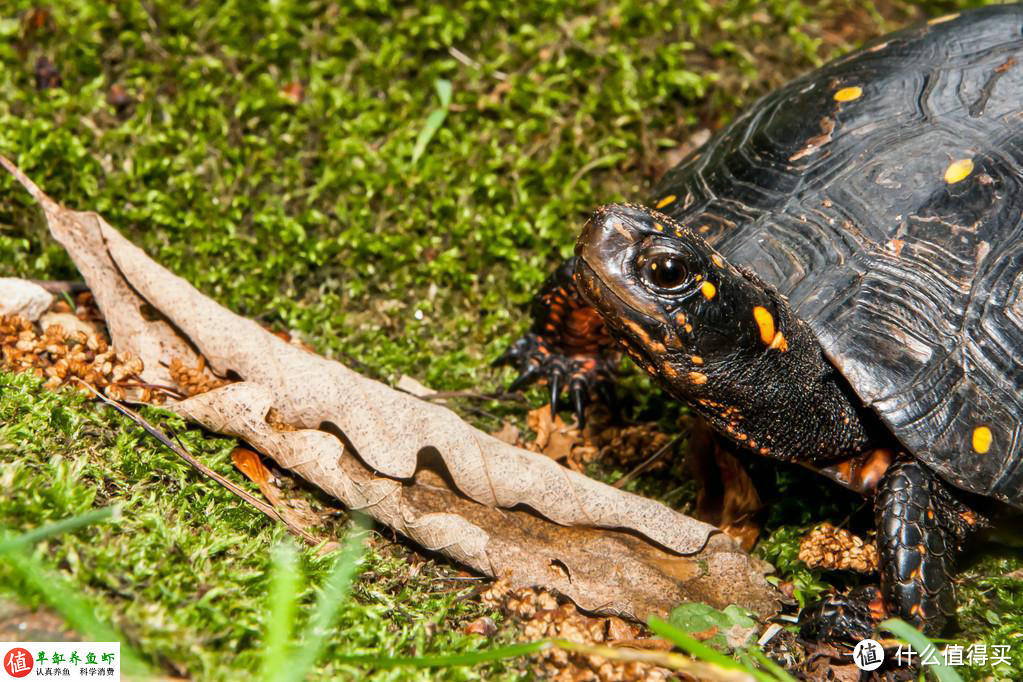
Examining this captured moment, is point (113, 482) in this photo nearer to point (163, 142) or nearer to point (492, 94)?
point (163, 142)

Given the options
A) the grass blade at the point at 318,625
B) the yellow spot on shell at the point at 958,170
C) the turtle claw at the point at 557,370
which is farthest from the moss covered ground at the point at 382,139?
the grass blade at the point at 318,625

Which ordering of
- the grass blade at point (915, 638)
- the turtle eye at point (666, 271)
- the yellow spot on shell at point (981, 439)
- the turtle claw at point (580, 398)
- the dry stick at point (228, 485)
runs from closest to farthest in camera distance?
the grass blade at point (915, 638) < the turtle eye at point (666, 271) < the dry stick at point (228, 485) < the yellow spot on shell at point (981, 439) < the turtle claw at point (580, 398)

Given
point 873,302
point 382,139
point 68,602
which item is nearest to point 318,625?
point 68,602

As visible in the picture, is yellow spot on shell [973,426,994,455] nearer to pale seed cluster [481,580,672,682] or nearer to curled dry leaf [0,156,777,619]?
curled dry leaf [0,156,777,619]

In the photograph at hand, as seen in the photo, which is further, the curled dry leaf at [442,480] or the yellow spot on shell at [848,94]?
the yellow spot on shell at [848,94]

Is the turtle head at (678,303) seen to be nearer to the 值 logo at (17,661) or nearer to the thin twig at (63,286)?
the 值 logo at (17,661)

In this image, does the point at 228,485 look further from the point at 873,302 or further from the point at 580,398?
the point at 873,302
